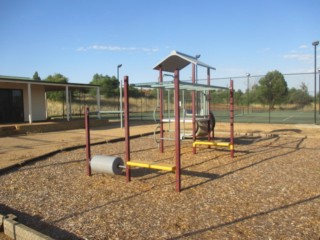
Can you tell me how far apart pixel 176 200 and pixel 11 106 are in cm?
1623

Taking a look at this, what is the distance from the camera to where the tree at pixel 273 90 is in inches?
1235

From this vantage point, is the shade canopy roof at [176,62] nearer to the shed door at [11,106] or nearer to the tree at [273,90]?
the shed door at [11,106]

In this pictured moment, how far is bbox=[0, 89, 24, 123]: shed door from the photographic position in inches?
698

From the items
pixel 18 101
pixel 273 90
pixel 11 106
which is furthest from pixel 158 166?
pixel 273 90

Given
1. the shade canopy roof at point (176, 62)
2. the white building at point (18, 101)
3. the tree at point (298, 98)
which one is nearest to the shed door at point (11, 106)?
the white building at point (18, 101)

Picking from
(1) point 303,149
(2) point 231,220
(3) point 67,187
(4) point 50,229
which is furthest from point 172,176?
(1) point 303,149

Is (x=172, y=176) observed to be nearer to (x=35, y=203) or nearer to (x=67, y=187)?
(x=67, y=187)

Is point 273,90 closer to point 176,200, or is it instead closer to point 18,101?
point 18,101

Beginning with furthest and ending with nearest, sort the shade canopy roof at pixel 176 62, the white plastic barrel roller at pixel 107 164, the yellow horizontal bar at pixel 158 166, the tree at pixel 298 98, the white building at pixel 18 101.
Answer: the tree at pixel 298 98, the white building at pixel 18 101, the shade canopy roof at pixel 176 62, the white plastic barrel roller at pixel 107 164, the yellow horizontal bar at pixel 158 166

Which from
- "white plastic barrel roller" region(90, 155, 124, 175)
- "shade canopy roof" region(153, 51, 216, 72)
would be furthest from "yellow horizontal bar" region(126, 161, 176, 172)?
"shade canopy roof" region(153, 51, 216, 72)

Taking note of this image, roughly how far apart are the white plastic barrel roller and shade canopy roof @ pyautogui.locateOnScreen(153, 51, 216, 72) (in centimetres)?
382

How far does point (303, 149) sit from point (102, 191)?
620 centimetres

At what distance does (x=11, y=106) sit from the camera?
59.2 ft

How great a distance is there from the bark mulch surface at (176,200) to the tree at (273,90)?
25.0m
